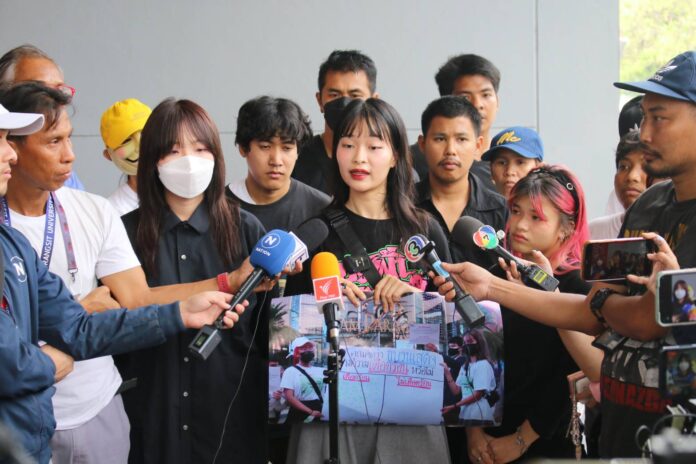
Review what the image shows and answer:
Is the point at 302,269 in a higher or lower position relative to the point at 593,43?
lower

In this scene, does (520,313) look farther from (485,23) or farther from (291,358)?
(485,23)

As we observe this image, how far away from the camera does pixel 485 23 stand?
7867mm

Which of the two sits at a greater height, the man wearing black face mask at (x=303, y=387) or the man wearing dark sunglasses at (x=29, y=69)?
the man wearing dark sunglasses at (x=29, y=69)

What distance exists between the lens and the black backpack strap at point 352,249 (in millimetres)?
3941

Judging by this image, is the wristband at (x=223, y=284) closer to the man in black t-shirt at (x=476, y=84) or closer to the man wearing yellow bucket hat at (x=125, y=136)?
the man wearing yellow bucket hat at (x=125, y=136)

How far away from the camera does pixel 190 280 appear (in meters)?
4.14

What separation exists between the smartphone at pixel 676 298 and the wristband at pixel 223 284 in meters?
1.72

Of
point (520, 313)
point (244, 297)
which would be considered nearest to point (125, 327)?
point (244, 297)

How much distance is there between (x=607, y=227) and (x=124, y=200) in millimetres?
2589

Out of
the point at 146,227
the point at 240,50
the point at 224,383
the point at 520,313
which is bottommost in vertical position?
the point at 224,383

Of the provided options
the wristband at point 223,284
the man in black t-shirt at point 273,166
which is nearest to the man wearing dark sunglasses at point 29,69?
the man in black t-shirt at point 273,166

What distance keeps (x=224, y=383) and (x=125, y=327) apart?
0.65m

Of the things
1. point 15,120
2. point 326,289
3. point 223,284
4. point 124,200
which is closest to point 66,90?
point 124,200

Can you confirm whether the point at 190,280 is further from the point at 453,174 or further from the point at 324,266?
the point at 453,174
